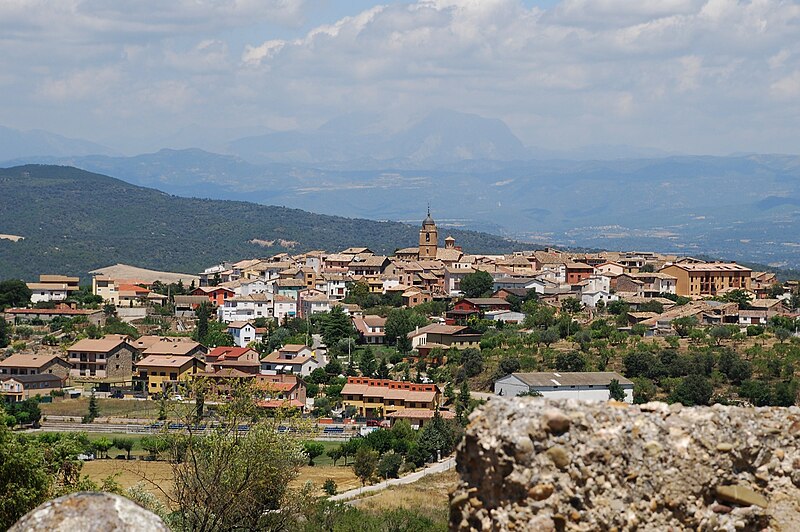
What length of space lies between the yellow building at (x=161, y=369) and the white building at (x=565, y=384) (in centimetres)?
1832

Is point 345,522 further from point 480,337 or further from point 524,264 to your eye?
point 524,264

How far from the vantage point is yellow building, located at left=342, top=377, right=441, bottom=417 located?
52.6 metres

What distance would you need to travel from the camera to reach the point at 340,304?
7819 cm

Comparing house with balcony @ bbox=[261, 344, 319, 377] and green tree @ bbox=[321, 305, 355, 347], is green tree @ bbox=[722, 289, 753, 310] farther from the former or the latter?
house with balcony @ bbox=[261, 344, 319, 377]

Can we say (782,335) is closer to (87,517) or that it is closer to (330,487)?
(330,487)

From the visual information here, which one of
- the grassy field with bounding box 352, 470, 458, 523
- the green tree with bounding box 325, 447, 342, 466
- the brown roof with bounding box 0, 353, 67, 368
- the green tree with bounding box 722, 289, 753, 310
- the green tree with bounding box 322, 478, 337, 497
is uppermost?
the green tree with bounding box 722, 289, 753, 310

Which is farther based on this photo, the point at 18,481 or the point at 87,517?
the point at 18,481

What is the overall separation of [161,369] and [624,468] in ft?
184

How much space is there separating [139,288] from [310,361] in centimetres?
3273

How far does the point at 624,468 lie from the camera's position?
22.9ft

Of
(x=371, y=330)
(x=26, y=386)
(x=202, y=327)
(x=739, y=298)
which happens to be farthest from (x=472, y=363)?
(x=739, y=298)

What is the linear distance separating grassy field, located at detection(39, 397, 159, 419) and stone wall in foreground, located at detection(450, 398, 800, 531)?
4891 centimetres

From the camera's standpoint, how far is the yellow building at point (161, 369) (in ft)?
197

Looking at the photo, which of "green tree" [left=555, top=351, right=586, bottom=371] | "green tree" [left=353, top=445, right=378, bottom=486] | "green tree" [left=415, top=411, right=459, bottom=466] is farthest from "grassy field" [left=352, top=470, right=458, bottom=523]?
"green tree" [left=555, top=351, right=586, bottom=371]
